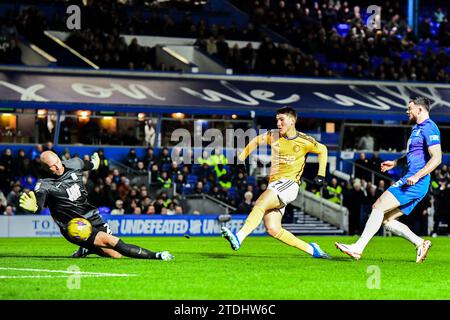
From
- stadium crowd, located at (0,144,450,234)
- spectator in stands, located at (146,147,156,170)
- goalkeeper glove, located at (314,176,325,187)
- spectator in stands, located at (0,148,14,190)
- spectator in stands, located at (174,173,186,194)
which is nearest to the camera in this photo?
goalkeeper glove, located at (314,176,325,187)

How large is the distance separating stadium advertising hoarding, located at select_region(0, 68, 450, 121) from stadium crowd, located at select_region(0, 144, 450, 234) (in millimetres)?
1964

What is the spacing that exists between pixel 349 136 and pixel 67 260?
85.3 ft

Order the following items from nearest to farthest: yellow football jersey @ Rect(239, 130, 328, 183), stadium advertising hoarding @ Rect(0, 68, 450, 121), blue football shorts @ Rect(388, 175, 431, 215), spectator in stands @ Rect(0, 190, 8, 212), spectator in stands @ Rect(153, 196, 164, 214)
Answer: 1. blue football shorts @ Rect(388, 175, 431, 215)
2. yellow football jersey @ Rect(239, 130, 328, 183)
3. spectator in stands @ Rect(0, 190, 8, 212)
4. spectator in stands @ Rect(153, 196, 164, 214)
5. stadium advertising hoarding @ Rect(0, 68, 450, 121)

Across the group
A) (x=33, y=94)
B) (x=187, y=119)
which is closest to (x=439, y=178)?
(x=187, y=119)

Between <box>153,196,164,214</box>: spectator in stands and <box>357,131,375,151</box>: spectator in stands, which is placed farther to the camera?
<box>357,131,375,151</box>: spectator in stands

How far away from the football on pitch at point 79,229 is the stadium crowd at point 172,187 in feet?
47.1

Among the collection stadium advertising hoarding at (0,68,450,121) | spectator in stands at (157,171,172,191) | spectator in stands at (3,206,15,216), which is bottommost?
spectator in stands at (3,206,15,216)

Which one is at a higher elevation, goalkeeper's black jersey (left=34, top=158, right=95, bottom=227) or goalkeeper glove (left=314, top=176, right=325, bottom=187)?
goalkeeper glove (left=314, top=176, right=325, bottom=187)

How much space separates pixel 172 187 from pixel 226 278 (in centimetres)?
2037

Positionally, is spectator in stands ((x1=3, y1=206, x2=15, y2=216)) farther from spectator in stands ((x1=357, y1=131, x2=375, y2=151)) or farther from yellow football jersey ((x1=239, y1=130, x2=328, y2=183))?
spectator in stands ((x1=357, y1=131, x2=375, y2=151))

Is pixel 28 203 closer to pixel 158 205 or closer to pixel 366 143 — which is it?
pixel 158 205

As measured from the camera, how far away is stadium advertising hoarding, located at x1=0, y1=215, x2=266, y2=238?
27.9 m

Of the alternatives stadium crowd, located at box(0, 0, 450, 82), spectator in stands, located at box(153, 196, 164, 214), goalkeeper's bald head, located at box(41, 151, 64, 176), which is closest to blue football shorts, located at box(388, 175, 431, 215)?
goalkeeper's bald head, located at box(41, 151, 64, 176)
